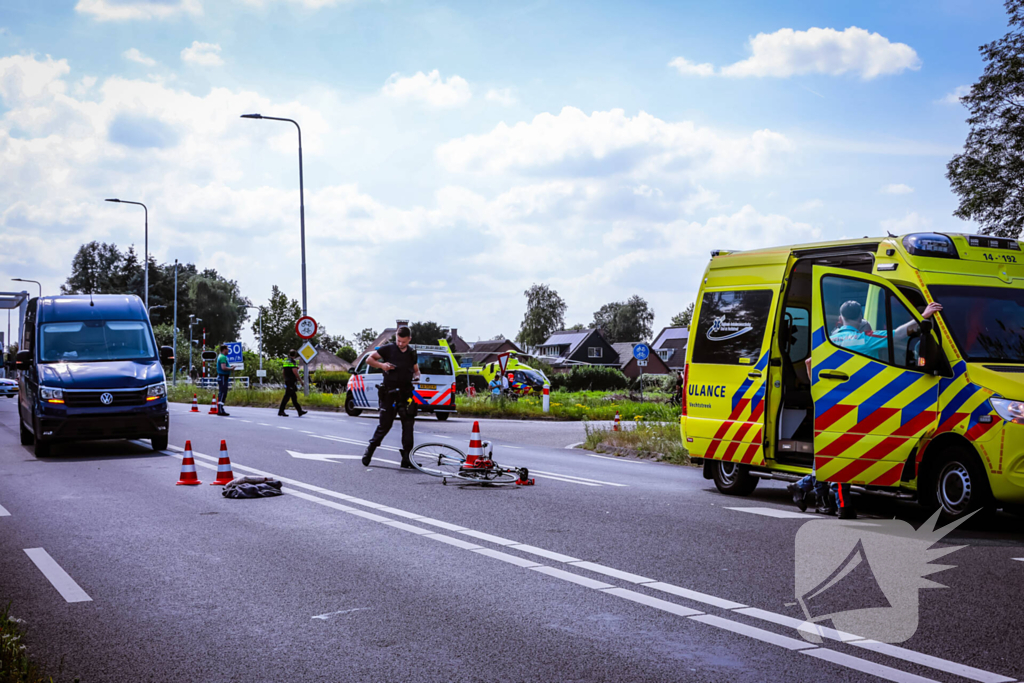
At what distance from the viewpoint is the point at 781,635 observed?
16.9 feet

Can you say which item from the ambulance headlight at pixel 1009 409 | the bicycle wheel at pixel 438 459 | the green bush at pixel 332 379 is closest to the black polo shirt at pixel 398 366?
the bicycle wheel at pixel 438 459

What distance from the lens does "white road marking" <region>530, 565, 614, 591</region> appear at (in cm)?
626

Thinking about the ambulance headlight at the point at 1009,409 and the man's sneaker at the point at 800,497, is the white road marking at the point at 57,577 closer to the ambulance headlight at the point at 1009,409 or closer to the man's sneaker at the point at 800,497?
the man's sneaker at the point at 800,497

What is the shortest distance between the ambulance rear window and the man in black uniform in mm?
3944

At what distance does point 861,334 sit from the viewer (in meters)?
9.31

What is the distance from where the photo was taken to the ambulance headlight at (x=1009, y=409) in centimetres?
820

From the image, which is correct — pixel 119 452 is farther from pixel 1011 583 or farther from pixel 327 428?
pixel 1011 583

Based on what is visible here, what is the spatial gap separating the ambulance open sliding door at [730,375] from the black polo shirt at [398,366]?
3895 millimetres

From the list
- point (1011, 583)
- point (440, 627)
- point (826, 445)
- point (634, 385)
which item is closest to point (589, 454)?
point (826, 445)

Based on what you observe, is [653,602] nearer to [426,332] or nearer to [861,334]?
[861,334]

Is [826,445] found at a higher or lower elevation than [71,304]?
lower

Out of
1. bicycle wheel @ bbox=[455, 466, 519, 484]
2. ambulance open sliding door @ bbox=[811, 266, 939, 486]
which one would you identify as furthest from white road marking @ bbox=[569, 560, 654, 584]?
bicycle wheel @ bbox=[455, 466, 519, 484]

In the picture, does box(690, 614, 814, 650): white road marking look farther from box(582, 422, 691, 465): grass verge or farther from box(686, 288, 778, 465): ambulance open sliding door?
box(582, 422, 691, 465): grass verge

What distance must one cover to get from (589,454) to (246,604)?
11826 millimetres
